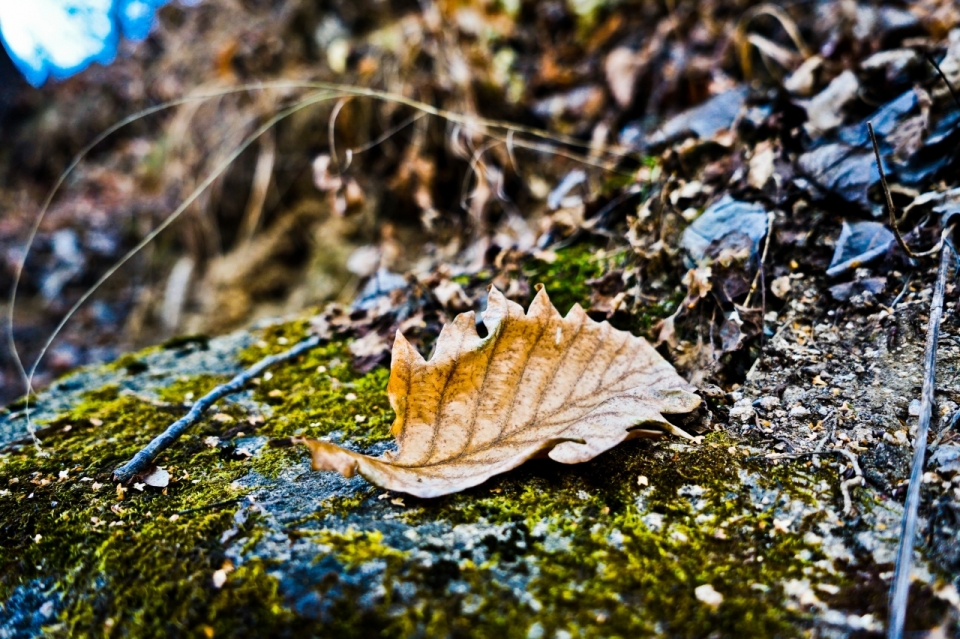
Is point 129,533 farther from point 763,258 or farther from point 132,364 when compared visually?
point 763,258

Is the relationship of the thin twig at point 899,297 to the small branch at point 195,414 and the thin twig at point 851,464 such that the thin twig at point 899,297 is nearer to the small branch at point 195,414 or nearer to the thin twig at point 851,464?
the thin twig at point 851,464

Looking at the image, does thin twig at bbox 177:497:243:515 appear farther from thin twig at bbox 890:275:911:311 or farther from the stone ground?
thin twig at bbox 890:275:911:311

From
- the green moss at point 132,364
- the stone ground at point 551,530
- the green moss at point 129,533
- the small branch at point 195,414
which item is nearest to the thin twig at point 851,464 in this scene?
the stone ground at point 551,530

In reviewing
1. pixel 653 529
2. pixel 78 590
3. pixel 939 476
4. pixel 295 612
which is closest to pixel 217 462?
pixel 78 590

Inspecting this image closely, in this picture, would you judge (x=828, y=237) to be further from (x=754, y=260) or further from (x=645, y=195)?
(x=645, y=195)

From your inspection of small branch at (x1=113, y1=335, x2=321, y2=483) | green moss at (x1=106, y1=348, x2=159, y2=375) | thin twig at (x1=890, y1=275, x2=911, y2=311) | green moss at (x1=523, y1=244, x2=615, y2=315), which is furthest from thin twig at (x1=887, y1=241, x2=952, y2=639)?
green moss at (x1=106, y1=348, x2=159, y2=375)
